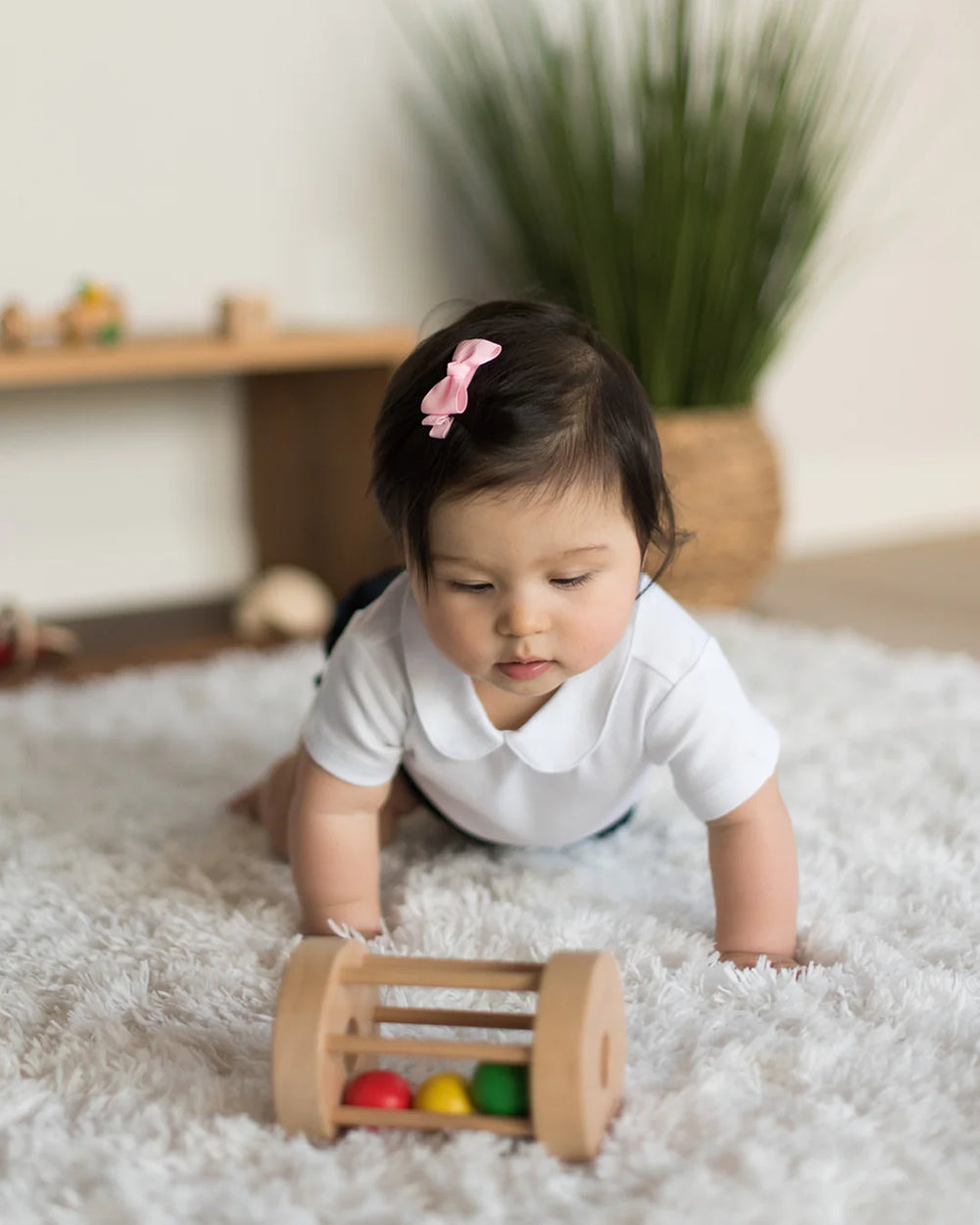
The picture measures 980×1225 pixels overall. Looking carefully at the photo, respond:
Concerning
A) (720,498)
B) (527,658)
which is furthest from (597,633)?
(720,498)

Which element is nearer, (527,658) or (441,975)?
(441,975)

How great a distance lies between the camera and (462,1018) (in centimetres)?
69

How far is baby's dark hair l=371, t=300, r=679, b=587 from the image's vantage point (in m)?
0.79

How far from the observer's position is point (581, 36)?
2184mm

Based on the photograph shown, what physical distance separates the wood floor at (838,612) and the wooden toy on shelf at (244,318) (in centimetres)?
41

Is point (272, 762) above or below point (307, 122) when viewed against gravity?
below

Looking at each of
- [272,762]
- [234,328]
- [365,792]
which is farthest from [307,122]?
[365,792]

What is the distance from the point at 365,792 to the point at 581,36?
161cm

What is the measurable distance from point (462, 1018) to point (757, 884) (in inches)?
10.9

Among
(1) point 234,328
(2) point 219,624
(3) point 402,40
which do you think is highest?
(3) point 402,40

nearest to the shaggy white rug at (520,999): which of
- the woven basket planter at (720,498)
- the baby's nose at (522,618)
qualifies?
the baby's nose at (522,618)

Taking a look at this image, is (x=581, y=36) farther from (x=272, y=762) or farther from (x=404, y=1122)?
(x=404, y=1122)

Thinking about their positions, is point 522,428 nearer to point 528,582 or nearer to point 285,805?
point 528,582

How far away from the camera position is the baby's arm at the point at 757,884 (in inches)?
35.2
